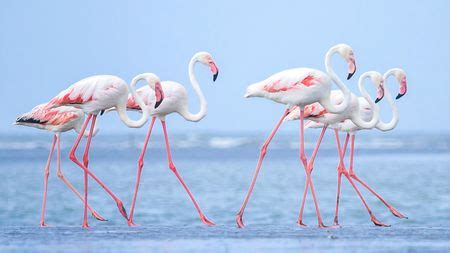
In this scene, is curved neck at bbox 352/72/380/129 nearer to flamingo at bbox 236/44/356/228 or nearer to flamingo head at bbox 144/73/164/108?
flamingo at bbox 236/44/356/228

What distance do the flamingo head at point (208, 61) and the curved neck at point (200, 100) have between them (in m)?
0.08

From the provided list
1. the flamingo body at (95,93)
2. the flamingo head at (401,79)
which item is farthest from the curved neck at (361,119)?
the flamingo body at (95,93)

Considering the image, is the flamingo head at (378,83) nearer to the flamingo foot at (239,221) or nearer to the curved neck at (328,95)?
the curved neck at (328,95)

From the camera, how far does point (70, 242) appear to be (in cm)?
1209

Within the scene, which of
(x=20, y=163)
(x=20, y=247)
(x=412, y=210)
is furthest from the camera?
(x=20, y=163)

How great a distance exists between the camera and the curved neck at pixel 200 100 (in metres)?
14.5

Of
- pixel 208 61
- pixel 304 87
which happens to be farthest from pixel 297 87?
pixel 208 61

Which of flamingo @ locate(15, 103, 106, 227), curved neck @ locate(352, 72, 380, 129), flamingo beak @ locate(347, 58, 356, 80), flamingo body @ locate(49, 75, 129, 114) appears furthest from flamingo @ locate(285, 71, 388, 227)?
flamingo @ locate(15, 103, 106, 227)

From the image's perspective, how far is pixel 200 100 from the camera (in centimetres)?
1460

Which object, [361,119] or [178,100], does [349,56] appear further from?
[178,100]

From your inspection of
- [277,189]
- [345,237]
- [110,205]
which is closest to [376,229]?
[345,237]

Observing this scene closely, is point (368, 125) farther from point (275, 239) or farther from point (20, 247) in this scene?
point (20, 247)

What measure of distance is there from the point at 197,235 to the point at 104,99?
6.98ft

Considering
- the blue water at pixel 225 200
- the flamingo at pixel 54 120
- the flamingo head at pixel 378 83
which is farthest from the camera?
the flamingo at pixel 54 120
